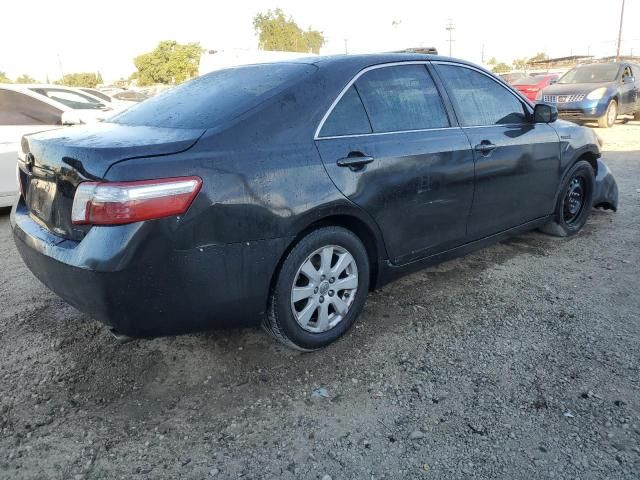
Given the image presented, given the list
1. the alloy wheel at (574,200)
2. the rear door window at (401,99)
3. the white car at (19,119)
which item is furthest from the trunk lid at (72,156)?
the alloy wheel at (574,200)

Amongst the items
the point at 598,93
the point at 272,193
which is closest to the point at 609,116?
the point at 598,93

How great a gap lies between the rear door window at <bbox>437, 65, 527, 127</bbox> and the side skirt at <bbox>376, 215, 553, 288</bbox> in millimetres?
824

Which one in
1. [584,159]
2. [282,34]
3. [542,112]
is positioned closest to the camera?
[542,112]

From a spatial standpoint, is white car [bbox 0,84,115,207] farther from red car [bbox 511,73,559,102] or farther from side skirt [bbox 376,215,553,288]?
red car [bbox 511,73,559,102]

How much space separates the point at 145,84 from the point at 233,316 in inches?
2301

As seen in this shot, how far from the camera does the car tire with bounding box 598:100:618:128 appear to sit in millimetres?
13562

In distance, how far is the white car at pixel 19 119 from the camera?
225 inches

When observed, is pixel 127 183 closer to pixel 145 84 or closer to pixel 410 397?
pixel 410 397

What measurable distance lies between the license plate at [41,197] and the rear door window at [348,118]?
1.37m

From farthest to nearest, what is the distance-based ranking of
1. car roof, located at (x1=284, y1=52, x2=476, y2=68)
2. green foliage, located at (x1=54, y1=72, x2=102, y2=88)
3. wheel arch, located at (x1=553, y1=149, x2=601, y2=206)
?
green foliage, located at (x1=54, y1=72, x2=102, y2=88)
wheel arch, located at (x1=553, y1=149, x2=601, y2=206)
car roof, located at (x1=284, y1=52, x2=476, y2=68)

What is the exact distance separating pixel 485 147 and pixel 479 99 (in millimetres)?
419

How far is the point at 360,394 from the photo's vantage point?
254cm

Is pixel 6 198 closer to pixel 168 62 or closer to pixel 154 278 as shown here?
pixel 154 278

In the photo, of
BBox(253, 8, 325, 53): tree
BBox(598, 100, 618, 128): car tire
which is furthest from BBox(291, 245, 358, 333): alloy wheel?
BBox(253, 8, 325, 53): tree
